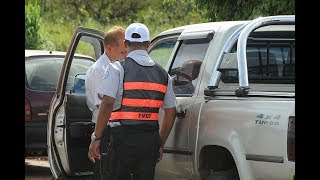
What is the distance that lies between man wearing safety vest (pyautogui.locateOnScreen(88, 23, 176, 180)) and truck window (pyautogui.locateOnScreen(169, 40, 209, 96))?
563 mm

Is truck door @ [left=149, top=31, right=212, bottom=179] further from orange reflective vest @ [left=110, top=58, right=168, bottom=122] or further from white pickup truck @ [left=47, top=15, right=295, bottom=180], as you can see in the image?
orange reflective vest @ [left=110, top=58, right=168, bottom=122]

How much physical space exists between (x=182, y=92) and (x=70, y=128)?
113 cm

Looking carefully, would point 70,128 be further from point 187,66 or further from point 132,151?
point 132,151

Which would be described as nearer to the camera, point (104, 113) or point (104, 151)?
point (104, 113)

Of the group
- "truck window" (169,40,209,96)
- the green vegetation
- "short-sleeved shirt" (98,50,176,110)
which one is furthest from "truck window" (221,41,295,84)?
the green vegetation

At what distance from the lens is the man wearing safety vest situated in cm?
540

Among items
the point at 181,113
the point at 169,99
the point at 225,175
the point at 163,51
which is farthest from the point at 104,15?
the point at 225,175

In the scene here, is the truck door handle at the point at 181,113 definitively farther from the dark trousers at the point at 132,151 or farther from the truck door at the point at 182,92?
the dark trousers at the point at 132,151

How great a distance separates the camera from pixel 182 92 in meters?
6.32

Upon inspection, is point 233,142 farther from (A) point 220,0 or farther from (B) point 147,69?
(A) point 220,0

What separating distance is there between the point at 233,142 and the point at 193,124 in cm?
67

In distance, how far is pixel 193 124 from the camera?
5723 mm

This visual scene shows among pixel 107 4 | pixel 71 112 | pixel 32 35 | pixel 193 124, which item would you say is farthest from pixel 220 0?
pixel 107 4
